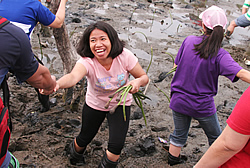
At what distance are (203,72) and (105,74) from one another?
97cm

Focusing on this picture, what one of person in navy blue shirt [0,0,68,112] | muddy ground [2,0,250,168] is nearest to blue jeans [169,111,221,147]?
muddy ground [2,0,250,168]

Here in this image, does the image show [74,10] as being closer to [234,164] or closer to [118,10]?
[118,10]

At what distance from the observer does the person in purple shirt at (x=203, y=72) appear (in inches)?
96.0

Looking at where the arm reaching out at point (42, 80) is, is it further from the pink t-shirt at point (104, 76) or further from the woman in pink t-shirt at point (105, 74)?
the pink t-shirt at point (104, 76)

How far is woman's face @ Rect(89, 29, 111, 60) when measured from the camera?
8.04ft

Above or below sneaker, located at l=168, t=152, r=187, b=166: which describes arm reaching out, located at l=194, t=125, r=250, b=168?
above

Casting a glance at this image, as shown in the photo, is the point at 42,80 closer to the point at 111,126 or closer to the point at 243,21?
the point at 111,126

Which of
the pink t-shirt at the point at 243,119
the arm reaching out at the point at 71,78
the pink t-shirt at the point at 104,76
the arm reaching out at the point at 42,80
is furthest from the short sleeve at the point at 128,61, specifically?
the pink t-shirt at the point at 243,119

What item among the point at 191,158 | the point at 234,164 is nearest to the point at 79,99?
the point at 191,158

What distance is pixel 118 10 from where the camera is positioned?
9078 mm

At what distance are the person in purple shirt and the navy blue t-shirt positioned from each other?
153cm

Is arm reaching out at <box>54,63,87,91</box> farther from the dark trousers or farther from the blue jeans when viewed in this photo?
the blue jeans

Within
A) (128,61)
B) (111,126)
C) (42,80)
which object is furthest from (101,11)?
(42,80)

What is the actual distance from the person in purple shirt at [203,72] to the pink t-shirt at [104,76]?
0.53m
